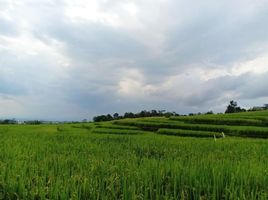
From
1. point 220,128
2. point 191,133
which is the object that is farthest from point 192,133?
point 220,128

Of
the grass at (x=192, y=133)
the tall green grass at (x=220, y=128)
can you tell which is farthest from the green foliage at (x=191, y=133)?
the tall green grass at (x=220, y=128)

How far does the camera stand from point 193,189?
14.7ft

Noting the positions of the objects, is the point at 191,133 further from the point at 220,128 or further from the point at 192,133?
the point at 220,128

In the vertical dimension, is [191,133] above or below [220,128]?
below

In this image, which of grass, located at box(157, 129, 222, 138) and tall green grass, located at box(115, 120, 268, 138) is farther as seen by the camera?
tall green grass, located at box(115, 120, 268, 138)

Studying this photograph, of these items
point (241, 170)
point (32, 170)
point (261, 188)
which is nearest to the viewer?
point (261, 188)

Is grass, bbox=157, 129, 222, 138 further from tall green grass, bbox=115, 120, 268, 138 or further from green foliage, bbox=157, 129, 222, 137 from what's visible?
tall green grass, bbox=115, 120, 268, 138

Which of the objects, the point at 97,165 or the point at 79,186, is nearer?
the point at 79,186

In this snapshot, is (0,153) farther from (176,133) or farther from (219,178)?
(176,133)

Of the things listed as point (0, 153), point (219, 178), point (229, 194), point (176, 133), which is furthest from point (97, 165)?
point (176, 133)

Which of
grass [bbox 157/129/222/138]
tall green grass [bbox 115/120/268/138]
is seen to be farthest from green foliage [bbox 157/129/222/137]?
tall green grass [bbox 115/120/268/138]

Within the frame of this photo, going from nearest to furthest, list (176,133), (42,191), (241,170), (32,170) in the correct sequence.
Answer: (42,191) < (241,170) < (32,170) < (176,133)

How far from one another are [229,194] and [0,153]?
5783mm

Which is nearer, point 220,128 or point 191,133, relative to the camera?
point 191,133
